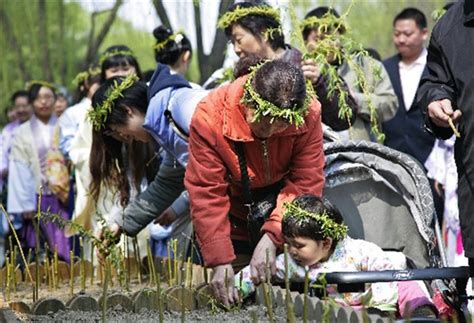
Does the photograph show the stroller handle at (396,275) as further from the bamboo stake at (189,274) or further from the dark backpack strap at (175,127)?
the dark backpack strap at (175,127)

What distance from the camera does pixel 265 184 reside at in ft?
18.6

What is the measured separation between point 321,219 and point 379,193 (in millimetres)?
788

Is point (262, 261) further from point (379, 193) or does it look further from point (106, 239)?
point (106, 239)

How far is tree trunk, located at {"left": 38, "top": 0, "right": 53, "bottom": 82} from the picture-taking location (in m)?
17.4

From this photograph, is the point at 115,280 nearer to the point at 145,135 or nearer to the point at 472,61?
the point at 145,135

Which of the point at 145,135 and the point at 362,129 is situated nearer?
the point at 145,135

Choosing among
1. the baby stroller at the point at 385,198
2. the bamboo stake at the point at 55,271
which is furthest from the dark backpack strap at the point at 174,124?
the bamboo stake at the point at 55,271

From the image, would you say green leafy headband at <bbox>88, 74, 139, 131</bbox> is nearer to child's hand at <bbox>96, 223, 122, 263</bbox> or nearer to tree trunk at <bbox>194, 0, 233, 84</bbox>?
child's hand at <bbox>96, 223, 122, 263</bbox>

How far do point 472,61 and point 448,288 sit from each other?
1.04 metres

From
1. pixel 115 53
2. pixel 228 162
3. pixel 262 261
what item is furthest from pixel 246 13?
pixel 115 53

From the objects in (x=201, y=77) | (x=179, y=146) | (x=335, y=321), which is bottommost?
(x=335, y=321)

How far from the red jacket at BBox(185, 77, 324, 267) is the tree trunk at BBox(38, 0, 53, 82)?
480 inches

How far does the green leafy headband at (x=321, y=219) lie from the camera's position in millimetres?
5305

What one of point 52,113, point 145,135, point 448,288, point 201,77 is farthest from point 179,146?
point 52,113
